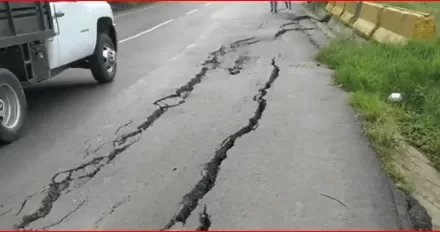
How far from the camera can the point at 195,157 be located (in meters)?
5.02

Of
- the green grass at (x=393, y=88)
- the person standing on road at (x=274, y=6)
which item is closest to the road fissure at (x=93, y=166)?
the green grass at (x=393, y=88)

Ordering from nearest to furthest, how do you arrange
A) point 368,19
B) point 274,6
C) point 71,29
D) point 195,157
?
point 195,157 → point 71,29 → point 368,19 → point 274,6

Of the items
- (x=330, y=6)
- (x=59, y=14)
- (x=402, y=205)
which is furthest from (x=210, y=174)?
(x=330, y=6)

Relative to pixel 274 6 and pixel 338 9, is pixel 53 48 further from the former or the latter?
pixel 274 6

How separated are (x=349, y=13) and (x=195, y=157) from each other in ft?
36.4

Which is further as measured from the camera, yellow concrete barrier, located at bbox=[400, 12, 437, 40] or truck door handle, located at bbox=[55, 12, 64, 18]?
yellow concrete barrier, located at bbox=[400, 12, 437, 40]

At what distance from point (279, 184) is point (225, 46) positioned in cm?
864

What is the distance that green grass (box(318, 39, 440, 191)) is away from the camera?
17.7 feet

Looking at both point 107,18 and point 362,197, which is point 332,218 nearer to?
point 362,197

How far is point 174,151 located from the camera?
5227mm

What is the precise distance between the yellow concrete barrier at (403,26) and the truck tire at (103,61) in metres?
4.87

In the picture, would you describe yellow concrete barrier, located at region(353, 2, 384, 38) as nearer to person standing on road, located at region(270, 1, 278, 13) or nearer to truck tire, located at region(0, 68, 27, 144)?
truck tire, located at region(0, 68, 27, 144)

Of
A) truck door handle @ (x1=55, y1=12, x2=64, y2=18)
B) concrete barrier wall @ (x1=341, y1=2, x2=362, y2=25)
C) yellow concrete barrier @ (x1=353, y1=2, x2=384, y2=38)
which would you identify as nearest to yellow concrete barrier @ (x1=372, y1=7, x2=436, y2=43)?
yellow concrete barrier @ (x1=353, y1=2, x2=384, y2=38)

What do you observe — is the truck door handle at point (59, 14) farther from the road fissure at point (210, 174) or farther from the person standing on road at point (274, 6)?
the person standing on road at point (274, 6)
